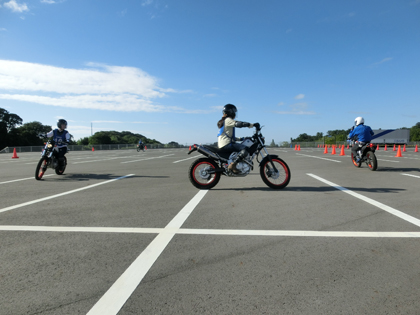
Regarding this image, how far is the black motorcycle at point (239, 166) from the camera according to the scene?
6863 millimetres

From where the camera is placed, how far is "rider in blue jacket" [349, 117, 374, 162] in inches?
448

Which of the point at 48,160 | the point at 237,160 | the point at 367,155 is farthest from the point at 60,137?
the point at 367,155

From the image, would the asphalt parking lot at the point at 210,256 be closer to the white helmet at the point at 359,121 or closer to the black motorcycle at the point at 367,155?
the black motorcycle at the point at 367,155

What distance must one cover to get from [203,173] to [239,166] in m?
0.91

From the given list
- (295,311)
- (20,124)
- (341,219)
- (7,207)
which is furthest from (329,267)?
(20,124)

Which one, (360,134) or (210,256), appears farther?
(360,134)

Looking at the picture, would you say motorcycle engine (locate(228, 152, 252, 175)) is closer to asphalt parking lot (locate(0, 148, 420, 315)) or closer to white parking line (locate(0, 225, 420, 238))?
asphalt parking lot (locate(0, 148, 420, 315))

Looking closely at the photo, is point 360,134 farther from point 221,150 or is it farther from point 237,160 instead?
point 221,150

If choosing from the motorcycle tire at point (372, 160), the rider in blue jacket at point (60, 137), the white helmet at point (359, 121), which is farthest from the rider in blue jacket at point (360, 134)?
the rider in blue jacket at point (60, 137)

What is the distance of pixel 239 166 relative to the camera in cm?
684

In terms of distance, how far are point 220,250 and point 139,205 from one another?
2.56 meters

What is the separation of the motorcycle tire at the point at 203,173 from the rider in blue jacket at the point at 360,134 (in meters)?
7.53

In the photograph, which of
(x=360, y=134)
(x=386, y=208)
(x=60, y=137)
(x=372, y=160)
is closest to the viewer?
(x=386, y=208)

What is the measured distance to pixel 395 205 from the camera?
5.02 meters
